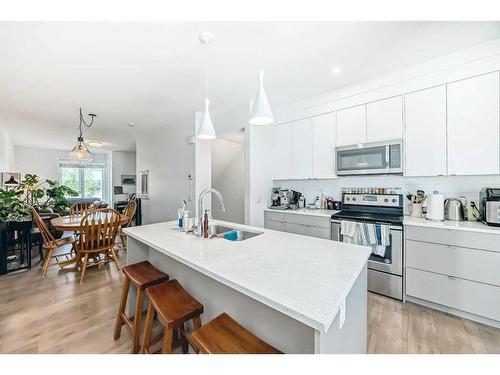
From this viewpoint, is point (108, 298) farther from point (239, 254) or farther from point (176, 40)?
point (176, 40)

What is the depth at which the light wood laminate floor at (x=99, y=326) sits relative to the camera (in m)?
1.61

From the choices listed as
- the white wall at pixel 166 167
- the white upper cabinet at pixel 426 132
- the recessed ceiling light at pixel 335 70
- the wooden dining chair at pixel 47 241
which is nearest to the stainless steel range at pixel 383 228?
the white upper cabinet at pixel 426 132

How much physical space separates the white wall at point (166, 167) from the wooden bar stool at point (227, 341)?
322 centimetres

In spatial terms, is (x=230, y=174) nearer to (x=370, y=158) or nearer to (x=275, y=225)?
(x=275, y=225)

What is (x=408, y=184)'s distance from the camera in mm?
2627

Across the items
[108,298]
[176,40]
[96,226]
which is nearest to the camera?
[176,40]

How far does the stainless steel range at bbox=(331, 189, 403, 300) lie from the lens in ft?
7.23

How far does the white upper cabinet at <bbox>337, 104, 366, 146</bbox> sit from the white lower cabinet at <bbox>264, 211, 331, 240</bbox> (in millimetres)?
1089

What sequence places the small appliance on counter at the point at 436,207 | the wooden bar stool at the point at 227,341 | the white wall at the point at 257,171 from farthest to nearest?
the white wall at the point at 257,171, the small appliance on counter at the point at 436,207, the wooden bar stool at the point at 227,341

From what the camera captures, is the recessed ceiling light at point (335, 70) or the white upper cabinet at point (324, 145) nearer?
the recessed ceiling light at point (335, 70)

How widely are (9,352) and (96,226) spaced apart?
1.61m

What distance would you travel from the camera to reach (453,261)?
1.93 metres

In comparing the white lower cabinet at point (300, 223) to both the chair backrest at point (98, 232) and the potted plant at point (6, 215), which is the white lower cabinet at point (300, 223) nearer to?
the chair backrest at point (98, 232)
